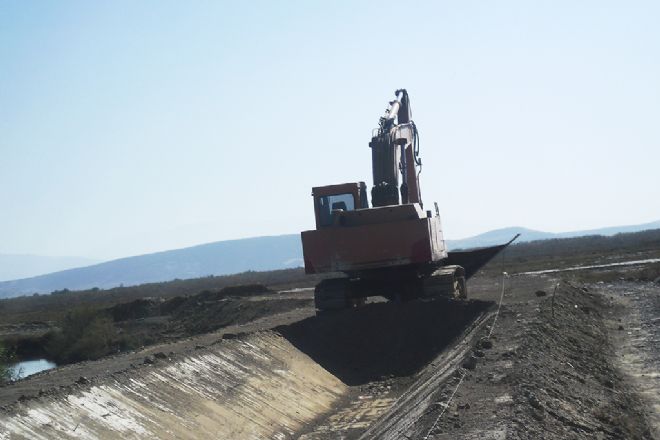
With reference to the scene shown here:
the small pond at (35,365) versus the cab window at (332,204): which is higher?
the cab window at (332,204)

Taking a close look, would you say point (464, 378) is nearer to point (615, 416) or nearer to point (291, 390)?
point (615, 416)

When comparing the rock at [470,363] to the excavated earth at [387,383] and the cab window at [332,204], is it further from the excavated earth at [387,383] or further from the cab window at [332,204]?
the cab window at [332,204]

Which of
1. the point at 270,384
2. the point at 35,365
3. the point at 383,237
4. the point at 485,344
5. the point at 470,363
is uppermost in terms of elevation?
the point at 383,237

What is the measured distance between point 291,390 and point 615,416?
292 inches

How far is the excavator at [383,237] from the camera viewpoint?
23.6 metres

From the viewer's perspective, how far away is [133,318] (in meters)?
58.2

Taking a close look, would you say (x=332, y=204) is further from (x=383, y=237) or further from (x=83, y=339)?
(x=83, y=339)

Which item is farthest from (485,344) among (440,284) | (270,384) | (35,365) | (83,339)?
(35,365)

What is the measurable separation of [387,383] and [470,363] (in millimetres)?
4348

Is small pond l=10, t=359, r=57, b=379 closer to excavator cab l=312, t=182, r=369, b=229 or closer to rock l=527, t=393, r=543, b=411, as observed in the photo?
excavator cab l=312, t=182, r=369, b=229

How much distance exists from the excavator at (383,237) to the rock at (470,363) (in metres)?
7.75

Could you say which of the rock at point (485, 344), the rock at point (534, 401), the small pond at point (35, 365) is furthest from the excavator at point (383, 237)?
the small pond at point (35, 365)

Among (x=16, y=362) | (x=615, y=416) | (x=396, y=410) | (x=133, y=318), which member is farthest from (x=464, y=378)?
(x=133, y=318)

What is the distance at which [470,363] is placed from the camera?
15.5 metres
